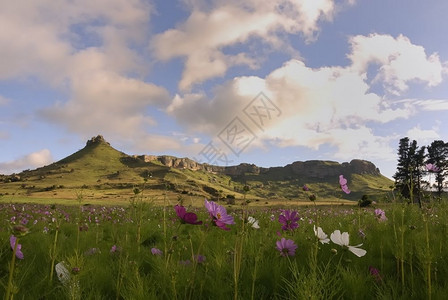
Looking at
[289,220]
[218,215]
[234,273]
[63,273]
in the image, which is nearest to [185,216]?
[218,215]

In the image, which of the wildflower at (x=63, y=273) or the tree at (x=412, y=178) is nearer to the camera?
the wildflower at (x=63, y=273)

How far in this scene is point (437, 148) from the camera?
69125 millimetres

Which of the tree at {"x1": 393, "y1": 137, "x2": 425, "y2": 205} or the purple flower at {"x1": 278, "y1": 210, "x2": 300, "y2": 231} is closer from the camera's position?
the tree at {"x1": 393, "y1": 137, "x2": 425, "y2": 205}

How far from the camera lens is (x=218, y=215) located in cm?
196

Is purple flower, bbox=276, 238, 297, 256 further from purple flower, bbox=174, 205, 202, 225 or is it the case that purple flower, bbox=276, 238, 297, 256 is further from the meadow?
purple flower, bbox=174, 205, 202, 225

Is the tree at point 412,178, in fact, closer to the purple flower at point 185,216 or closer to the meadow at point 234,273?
the meadow at point 234,273

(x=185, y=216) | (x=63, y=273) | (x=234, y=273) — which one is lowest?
(x=63, y=273)

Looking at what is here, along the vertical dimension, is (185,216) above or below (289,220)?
above

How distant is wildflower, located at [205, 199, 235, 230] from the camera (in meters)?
1.83

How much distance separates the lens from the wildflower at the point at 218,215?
1.83 meters

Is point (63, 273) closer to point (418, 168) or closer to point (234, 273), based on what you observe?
point (234, 273)

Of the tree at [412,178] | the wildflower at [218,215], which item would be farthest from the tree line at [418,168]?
the wildflower at [218,215]

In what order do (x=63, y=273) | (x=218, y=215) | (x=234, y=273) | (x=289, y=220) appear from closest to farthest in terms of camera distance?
(x=234, y=273) → (x=218, y=215) → (x=63, y=273) → (x=289, y=220)

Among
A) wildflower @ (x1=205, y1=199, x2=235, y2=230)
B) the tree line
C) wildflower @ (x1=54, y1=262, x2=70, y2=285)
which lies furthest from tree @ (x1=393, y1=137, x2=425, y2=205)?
wildflower @ (x1=54, y1=262, x2=70, y2=285)
